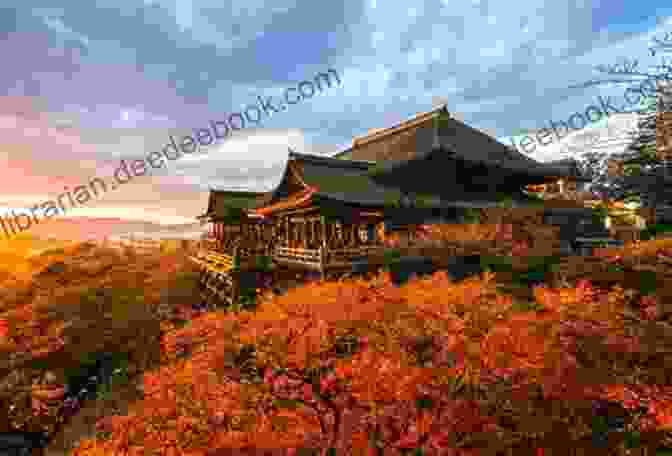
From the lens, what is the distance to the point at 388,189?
15.6 metres

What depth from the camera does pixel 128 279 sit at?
20.5 metres

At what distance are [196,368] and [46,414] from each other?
11.4m

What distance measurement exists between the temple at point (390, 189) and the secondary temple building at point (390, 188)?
1.9 inches

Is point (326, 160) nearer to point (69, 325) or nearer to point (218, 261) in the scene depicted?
→ point (218, 261)

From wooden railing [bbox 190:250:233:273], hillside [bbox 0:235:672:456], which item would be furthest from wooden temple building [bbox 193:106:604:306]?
hillside [bbox 0:235:672:456]

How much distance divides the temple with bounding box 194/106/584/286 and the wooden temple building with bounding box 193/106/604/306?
0.04m

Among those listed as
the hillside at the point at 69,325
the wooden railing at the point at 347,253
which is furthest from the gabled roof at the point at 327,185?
the hillside at the point at 69,325

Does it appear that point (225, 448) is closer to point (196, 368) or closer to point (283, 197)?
point (196, 368)

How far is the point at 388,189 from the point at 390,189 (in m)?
0.12

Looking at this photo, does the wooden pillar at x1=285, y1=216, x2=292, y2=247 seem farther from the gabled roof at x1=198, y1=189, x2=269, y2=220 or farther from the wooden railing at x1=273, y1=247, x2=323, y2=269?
the gabled roof at x1=198, y1=189, x2=269, y2=220

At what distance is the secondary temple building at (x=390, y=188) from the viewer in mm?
13656

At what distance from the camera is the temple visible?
1362 centimetres

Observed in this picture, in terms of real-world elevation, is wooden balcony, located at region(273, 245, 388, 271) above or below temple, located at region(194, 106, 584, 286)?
below

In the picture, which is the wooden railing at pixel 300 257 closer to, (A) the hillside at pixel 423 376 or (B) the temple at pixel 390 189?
(B) the temple at pixel 390 189
